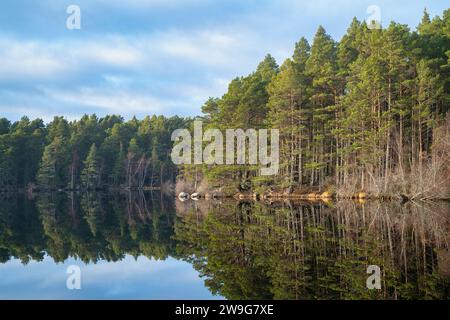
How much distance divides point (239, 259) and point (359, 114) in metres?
26.1

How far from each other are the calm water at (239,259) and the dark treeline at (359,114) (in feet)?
44.9

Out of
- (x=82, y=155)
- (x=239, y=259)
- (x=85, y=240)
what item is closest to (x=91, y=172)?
(x=82, y=155)

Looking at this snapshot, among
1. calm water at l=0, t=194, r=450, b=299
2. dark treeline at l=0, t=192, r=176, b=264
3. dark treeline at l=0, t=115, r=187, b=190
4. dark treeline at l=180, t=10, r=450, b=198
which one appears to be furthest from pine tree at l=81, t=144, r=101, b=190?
calm water at l=0, t=194, r=450, b=299

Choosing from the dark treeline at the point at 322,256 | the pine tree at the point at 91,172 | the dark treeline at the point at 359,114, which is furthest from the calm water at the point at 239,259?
the pine tree at the point at 91,172

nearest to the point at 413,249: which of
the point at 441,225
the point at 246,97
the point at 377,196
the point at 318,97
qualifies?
the point at 441,225

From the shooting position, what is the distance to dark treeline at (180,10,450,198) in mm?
31719

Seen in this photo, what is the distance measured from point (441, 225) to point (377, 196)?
1703cm

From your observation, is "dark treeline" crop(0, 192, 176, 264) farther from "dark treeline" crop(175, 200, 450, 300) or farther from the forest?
the forest

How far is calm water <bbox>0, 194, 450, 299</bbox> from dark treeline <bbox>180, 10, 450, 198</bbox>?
44.9 ft

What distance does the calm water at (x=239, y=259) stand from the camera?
28.1 feet

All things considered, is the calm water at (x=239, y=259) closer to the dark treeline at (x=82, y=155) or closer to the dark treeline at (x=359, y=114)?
the dark treeline at (x=359, y=114)

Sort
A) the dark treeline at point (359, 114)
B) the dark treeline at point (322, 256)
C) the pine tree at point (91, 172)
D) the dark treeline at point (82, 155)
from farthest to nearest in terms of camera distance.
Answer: the pine tree at point (91, 172) → the dark treeline at point (82, 155) → the dark treeline at point (359, 114) → the dark treeline at point (322, 256)

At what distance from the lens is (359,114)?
115 ft

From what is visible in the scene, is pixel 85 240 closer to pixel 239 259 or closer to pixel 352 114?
pixel 239 259
